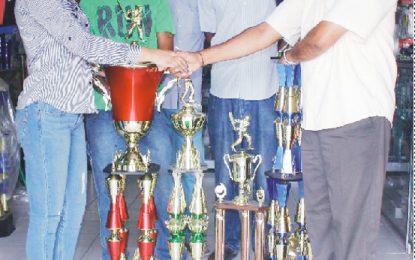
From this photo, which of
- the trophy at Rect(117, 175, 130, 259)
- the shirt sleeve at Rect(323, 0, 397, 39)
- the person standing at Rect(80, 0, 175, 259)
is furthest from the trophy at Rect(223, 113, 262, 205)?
the shirt sleeve at Rect(323, 0, 397, 39)

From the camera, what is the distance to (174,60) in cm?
305

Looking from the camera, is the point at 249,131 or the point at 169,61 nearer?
the point at 169,61

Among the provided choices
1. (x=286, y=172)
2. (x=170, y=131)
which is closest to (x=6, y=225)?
(x=170, y=131)

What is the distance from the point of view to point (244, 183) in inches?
131

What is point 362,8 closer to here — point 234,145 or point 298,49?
point 298,49

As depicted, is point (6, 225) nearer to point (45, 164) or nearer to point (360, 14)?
point (45, 164)

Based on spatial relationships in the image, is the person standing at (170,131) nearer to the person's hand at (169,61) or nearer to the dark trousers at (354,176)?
the person's hand at (169,61)

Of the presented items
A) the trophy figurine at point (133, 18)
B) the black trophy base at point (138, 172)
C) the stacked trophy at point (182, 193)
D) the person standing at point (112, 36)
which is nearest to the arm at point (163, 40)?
the person standing at point (112, 36)

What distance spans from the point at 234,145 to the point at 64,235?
86cm

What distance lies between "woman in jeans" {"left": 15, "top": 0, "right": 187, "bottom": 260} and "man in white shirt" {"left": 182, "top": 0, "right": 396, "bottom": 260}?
66 centimetres

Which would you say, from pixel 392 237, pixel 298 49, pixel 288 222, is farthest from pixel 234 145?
pixel 392 237

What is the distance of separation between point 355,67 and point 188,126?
32.7 inches

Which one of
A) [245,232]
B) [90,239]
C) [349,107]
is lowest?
[90,239]

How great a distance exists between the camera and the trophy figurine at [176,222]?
3240mm
